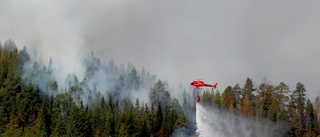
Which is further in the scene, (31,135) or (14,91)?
(14,91)

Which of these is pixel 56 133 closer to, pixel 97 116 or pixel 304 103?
pixel 97 116

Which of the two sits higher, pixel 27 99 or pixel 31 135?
pixel 27 99

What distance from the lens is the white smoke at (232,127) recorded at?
545 ft

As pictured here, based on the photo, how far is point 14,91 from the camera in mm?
181375

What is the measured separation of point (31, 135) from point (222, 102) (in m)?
74.4

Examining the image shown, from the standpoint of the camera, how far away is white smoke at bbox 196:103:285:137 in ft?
545

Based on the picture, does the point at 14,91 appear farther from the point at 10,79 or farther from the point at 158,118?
the point at 158,118

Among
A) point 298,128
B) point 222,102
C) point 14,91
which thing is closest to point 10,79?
point 14,91

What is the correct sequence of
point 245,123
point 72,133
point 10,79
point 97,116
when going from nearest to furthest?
point 72,133 < point 97,116 < point 245,123 < point 10,79

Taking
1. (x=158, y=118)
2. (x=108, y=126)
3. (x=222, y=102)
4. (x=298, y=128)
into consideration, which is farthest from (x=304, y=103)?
(x=108, y=126)

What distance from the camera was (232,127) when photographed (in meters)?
172

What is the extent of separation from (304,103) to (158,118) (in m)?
43.3

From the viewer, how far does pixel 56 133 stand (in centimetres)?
15712

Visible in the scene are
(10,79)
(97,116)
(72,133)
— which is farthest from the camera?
A: (10,79)
